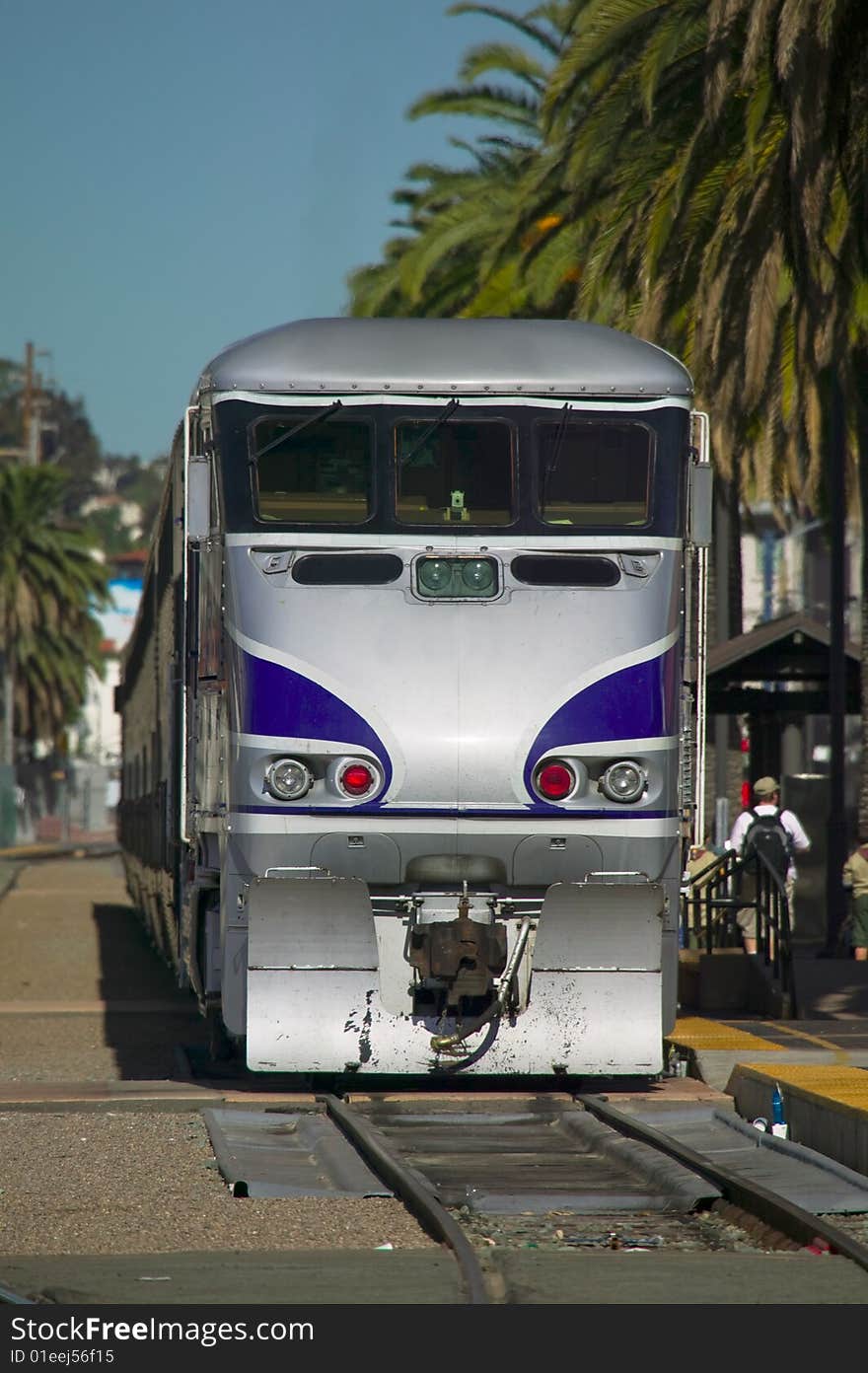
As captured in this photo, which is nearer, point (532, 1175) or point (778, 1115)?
point (532, 1175)

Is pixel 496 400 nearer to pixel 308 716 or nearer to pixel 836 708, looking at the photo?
pixel 308 716

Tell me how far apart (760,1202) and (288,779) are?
145 inches

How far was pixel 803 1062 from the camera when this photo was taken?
11719mm

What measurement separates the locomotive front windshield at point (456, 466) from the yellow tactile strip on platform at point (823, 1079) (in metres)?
2.93

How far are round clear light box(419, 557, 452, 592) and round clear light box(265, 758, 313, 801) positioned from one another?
118cm

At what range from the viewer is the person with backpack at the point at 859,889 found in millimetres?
19031

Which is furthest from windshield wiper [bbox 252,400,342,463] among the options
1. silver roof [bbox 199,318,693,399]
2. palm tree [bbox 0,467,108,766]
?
palm tree [bbox 0,467,108,766]

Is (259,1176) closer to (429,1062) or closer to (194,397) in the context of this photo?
(429,1062)

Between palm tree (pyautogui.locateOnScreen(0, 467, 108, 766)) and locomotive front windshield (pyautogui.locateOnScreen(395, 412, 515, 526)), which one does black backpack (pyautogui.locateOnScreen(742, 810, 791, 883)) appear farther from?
palm tree (pyautogui.locateOnScreen(0, 467, 108, 766))

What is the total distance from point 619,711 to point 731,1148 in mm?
2375

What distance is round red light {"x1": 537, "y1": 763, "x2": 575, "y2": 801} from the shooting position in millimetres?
10648

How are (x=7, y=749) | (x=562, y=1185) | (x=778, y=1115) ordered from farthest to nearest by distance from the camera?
(x=7, y=749)
(x=778, y=1115)
(x=562, y=1185)

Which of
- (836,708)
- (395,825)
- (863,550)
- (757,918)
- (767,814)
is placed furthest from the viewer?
(863,550)

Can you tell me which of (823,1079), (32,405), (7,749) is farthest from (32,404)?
(823,1079)
